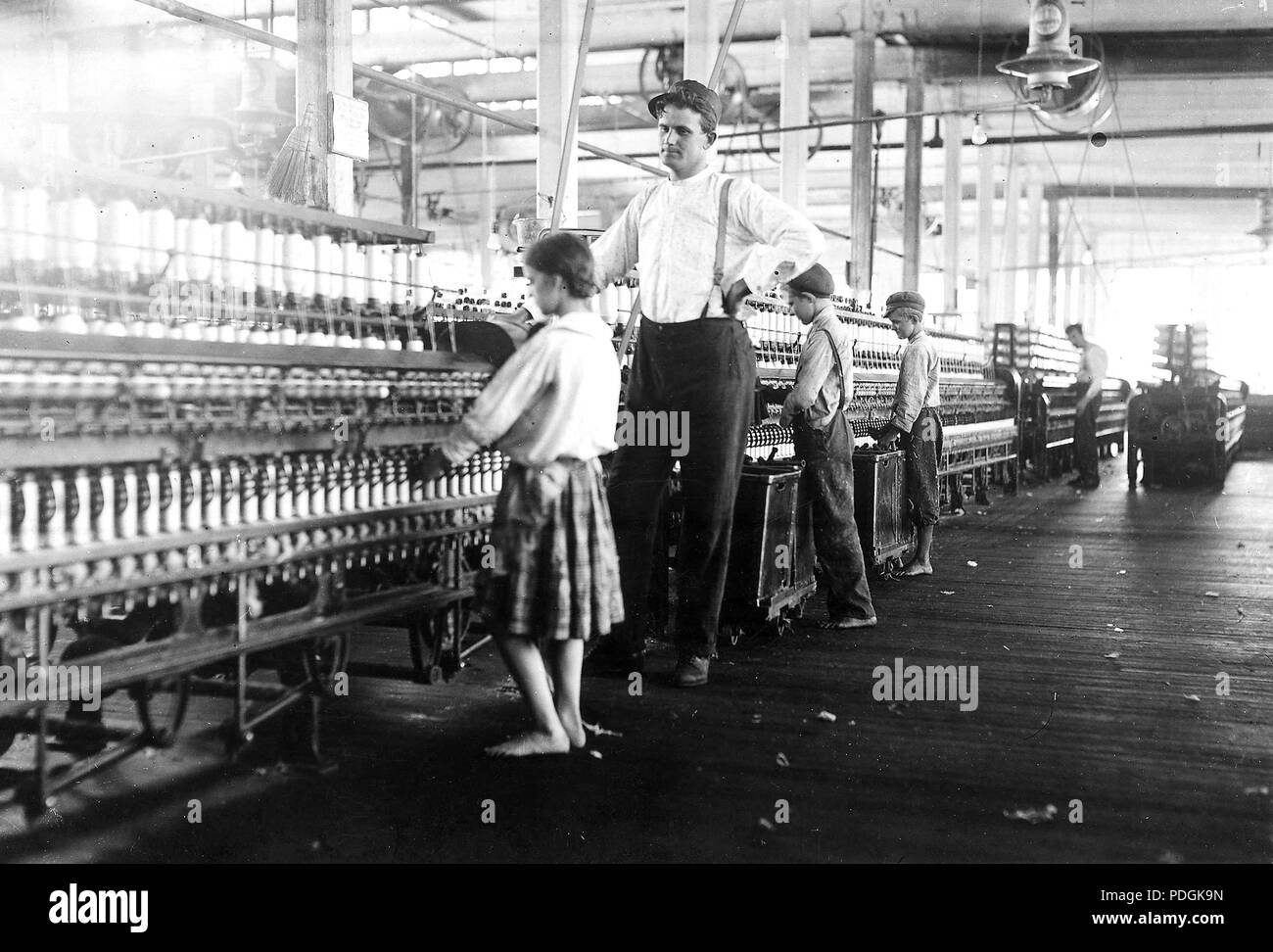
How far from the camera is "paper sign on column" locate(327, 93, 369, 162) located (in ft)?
16.7

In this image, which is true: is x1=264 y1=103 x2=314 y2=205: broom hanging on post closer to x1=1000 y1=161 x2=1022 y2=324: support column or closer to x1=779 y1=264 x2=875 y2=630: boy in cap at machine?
x1=779 y1=264 x2=875 y2=630: boy in cap at machine

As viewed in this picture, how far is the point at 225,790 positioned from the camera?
9.85ft

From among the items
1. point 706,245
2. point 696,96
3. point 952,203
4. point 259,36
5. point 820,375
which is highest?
point 952,203

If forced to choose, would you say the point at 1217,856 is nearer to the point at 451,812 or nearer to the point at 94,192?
the point at 451,812

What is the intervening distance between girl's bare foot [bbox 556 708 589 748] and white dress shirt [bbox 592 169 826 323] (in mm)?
1372

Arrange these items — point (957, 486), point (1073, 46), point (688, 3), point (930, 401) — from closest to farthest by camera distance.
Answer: point (930, 401), point (688, 3), point (957, 486), point (1073, 46)

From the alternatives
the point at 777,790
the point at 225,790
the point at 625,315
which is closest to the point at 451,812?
the point at 225,790

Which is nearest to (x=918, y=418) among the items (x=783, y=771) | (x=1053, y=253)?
(x=783, y=771)

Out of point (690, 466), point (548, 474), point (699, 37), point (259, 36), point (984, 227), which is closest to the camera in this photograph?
point (548, 474)

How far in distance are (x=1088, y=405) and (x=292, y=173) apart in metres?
9.63

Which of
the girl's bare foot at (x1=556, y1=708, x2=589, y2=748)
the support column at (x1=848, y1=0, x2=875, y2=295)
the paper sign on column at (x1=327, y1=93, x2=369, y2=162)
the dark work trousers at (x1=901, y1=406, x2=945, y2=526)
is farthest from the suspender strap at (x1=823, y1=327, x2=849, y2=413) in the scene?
the support column at (x1=848, y1=0, x2=875, y2=295)

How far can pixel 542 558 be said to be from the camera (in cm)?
313

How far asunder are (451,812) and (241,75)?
795cm

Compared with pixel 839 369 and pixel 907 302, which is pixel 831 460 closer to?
pixel 839 369
